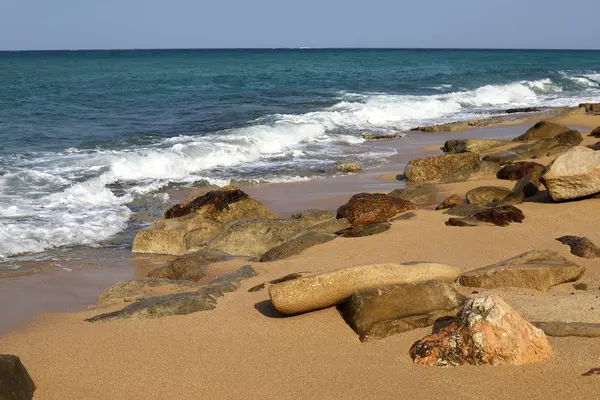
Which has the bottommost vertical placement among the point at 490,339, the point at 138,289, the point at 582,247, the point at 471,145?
the point at 471,145

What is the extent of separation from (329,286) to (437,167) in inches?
330

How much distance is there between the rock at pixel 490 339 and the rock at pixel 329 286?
1.08 meters

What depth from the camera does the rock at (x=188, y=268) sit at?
8281mm

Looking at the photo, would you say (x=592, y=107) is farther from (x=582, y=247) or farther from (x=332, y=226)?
(x=582, y=247)

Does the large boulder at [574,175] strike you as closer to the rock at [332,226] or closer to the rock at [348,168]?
the rock at [332,226]

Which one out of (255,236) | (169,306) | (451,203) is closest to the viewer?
(169,306)

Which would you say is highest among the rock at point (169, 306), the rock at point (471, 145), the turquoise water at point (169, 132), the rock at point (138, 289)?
the rock at point (169, 306)

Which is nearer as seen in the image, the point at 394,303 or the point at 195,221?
the point at 394,303

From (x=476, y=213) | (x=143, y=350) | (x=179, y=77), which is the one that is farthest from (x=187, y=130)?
(x=179, y=77)

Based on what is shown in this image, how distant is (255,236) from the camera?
31.0ft

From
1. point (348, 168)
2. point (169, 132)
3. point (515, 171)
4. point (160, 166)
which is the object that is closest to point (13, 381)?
point (515, 171)

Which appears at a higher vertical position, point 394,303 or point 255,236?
point 394,303

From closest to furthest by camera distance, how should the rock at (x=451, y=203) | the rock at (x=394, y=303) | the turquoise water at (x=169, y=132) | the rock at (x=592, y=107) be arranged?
the rock at (x=394, y=303), the rock at (x=451, y=203), the turquoise water at (x=169, y=132), the rock at (x=592, y=107)

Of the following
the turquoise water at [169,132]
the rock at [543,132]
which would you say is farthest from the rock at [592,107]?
the rock at [543,132]
